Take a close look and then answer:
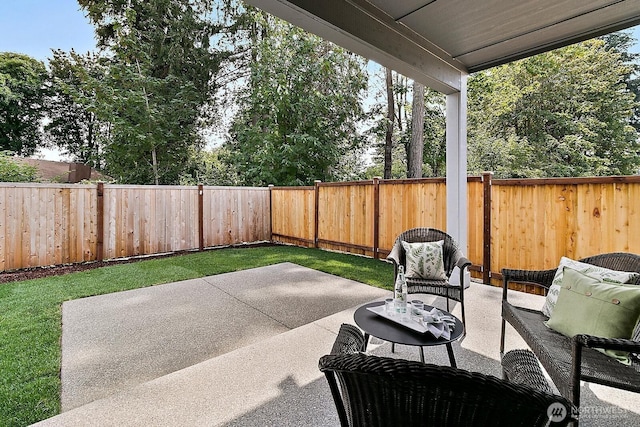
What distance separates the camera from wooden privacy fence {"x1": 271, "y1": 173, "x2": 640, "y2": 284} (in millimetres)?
3188

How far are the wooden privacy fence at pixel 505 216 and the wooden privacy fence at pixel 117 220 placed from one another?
2.27 meters

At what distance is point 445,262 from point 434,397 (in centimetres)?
261

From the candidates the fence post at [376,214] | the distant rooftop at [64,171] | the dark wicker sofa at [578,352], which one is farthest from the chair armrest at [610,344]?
the distant rooftop at [64,171]

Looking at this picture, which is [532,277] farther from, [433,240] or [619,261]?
[433,240]

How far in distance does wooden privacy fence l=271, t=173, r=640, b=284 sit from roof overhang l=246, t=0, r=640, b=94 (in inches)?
57.4

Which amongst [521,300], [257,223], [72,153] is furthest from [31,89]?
[521,300]

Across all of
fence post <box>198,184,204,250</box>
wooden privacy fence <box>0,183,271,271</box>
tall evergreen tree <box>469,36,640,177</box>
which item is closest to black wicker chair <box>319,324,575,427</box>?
wooden privacy fence <box>0,183,271,271</box>

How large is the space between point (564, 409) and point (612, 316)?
1.32 meters

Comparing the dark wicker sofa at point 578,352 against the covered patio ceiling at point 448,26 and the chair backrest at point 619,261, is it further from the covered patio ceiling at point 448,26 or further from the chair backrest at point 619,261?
the covered patio ceiling at point 448,26

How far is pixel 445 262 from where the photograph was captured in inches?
129

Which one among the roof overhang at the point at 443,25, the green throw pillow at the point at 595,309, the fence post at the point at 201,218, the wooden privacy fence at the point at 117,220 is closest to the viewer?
the green throw pillow at the point at 595,309

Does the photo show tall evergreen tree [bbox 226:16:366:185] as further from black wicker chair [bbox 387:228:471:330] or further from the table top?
the table top

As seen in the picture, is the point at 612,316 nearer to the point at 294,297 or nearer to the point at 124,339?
the point at 294,297

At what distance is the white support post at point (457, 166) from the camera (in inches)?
157
